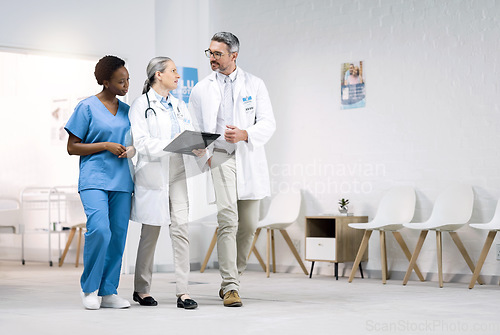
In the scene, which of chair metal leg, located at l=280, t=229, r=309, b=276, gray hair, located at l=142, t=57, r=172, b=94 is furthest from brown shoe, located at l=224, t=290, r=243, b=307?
chair metal leg, located at l=280, t=229, r=309, b=276

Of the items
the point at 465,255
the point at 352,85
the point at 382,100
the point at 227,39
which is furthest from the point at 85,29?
the point at 465,255

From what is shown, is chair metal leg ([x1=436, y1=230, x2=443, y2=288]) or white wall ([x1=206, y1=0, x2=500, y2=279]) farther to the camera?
white wall ([x1=206, y1=0, x2=500, y2=279])

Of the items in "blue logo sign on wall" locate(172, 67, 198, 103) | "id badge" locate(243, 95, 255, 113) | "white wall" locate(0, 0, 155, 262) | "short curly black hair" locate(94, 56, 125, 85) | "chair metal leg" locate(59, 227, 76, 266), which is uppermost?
"white wall" locate(0, 0, 155, 262)

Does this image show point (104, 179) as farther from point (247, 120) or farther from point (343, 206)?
point (343, 206)

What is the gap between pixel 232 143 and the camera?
4605mm

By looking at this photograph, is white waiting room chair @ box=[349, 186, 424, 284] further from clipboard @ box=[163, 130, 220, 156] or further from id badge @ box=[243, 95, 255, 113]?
clipboard @ box=[163, 130, 220, 156]

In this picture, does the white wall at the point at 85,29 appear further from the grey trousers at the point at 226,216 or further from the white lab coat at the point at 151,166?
the grey trousers at the point at 226,216

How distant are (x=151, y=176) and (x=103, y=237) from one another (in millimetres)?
446

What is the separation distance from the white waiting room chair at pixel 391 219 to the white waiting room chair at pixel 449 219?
0.22 meters

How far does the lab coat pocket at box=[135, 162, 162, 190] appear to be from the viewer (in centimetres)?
447

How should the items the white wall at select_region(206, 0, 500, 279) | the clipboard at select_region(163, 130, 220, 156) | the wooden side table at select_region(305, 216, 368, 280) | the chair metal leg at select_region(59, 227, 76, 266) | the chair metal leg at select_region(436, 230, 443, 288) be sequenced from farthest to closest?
the chair metal leg at select_region(59, 227, 76, 266)
the wooden side table at select_region(305, 216, 368, 280)
the white wall at select_region(206, 0, 500, 279)
the chair metal leg at select_region(436, 230, 443, 288)
the clipboard at select_region(163, 130, 220, 156)

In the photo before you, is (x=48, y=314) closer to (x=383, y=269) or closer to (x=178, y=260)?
(x=178, y=260)

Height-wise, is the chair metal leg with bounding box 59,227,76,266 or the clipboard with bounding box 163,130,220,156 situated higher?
the clipboard with bounding box 163,130,220,156

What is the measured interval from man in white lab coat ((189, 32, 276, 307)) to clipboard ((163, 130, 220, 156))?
0.46 ft
